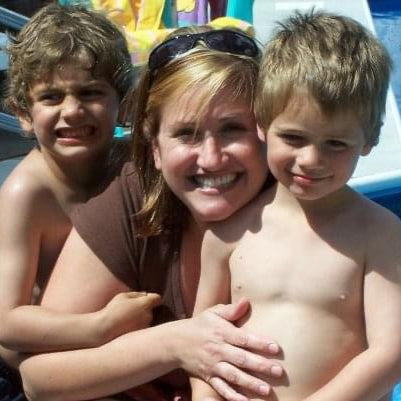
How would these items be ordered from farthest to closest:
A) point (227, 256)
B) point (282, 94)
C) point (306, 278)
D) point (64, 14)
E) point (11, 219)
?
point (64, 14) → point (11, 219) → point (227, 256) → point (306, 278) → point (282, 94)

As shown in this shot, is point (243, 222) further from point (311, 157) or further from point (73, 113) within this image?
point (73, 113)

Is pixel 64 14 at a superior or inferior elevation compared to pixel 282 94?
superior

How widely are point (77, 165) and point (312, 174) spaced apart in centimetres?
70

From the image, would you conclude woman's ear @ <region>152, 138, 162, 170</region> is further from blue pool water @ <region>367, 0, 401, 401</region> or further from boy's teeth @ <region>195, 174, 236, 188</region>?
blue pool water @ <region>367, 0, 401, 401</region>

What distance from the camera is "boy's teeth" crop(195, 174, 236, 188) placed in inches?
68.7

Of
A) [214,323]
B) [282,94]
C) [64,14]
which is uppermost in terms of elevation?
[64,14]

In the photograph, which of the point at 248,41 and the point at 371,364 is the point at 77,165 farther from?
the point at 371,364

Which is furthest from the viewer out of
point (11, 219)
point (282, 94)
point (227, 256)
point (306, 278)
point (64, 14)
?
point (64, 14)

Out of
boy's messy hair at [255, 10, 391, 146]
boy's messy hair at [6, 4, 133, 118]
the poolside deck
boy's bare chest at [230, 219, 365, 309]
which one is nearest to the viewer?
boy's messy hair at [255, 10, 391, 146]

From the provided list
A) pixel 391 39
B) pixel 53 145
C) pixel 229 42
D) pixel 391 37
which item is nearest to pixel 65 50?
pixel 53 145

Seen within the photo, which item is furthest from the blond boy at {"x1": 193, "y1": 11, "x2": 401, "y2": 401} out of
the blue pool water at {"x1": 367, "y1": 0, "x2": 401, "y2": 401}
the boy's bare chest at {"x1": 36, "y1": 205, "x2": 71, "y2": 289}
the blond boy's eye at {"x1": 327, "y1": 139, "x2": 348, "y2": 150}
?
the blue pool water at {"x1": 367, "y1": 0, "x2": 401, "y2": 401}

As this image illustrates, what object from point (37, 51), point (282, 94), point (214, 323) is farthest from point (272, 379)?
point (37, 51)

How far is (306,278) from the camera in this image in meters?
1.69

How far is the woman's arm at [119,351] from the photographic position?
1.72 m
